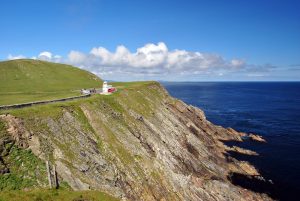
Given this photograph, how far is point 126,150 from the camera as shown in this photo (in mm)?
44906

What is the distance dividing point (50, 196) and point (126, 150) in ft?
68.0

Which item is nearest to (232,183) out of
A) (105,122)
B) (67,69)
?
(105,122)

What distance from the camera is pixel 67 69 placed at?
106312mm

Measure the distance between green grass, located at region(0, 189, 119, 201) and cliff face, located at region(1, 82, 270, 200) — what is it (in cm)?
514

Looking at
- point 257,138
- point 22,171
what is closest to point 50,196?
point 22,171

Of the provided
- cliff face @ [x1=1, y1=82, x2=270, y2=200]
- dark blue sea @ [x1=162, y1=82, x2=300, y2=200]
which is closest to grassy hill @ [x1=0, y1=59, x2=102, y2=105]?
cliff face @ [x1=1, y1=82, x2=270, y2=200]

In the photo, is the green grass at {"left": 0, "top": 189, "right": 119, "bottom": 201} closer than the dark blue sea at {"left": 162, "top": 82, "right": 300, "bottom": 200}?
Yes

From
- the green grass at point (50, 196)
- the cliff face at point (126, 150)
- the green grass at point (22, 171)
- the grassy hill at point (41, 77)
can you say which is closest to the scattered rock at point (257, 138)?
the cliff face at point (126, 150)

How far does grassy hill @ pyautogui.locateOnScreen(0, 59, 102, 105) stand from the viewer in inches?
2970

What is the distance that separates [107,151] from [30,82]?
49310 millimetres

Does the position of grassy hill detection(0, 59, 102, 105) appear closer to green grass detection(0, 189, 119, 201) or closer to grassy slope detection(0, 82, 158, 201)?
grassy slope detection(0, 82, 158, 201)

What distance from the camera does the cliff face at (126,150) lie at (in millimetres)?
34812

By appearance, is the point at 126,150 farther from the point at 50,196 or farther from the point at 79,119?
the point at 50,196

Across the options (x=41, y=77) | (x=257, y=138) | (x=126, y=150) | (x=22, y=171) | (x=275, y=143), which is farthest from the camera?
(x=257, y=138)
